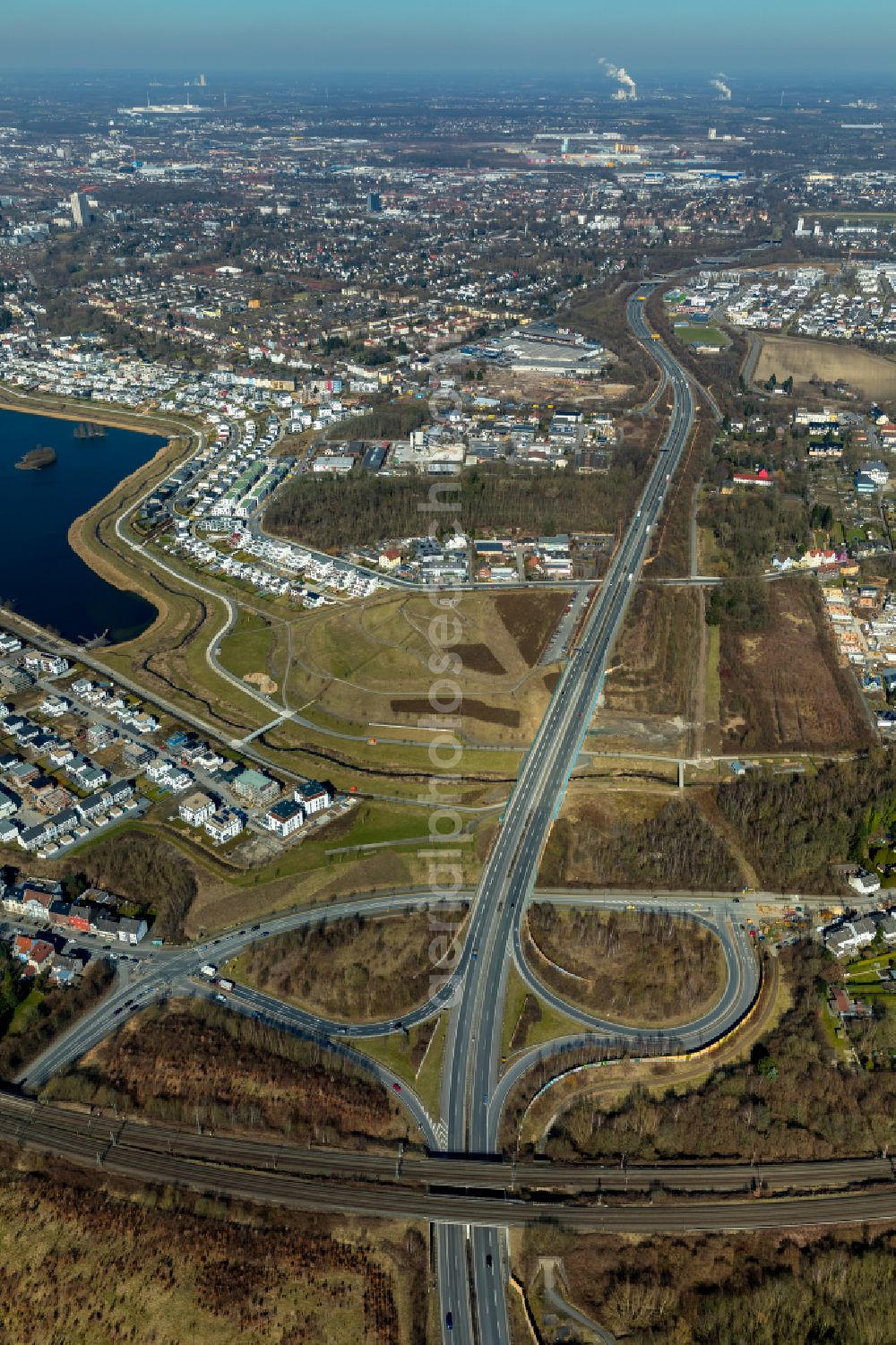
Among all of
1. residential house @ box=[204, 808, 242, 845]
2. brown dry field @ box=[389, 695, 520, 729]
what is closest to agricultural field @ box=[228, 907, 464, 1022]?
residential house @ box=[204, 808, 242, 845]

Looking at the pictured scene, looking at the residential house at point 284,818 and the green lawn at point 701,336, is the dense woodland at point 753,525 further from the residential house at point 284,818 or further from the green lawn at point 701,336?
the green lawn at point 701,336

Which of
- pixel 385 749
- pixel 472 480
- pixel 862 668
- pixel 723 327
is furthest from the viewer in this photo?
pixel 723 327

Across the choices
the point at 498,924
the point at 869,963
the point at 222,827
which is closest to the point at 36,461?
the point at 222,827

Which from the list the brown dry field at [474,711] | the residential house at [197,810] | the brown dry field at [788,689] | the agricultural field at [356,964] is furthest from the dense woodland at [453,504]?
the agricultural field at [356,964]

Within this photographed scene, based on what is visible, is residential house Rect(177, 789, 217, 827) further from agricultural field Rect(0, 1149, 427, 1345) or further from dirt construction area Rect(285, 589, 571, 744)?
agricultural field Rect(0, 1149, 427, 1345)

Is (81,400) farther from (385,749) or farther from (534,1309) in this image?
(534,1309)

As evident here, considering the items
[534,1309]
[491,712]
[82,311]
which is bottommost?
→ [534,1309]

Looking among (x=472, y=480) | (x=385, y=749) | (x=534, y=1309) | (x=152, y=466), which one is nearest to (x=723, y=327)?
(x=472, y=480)

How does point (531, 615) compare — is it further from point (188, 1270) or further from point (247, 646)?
point (188, 1270)
